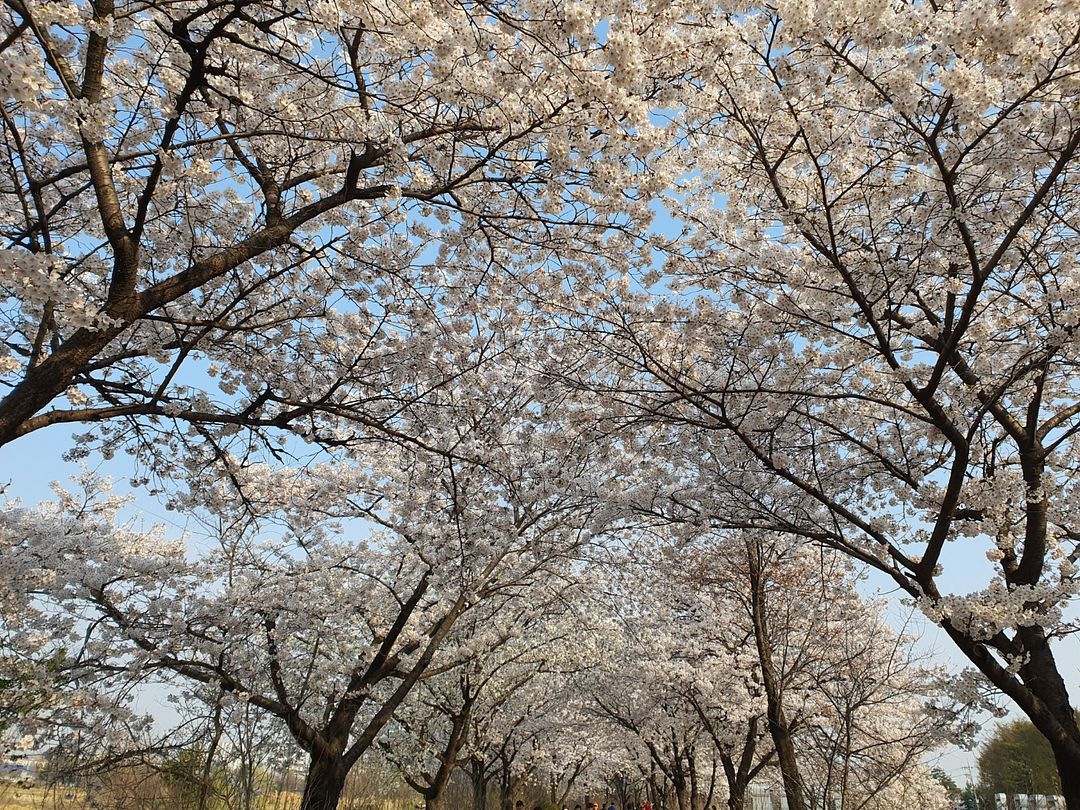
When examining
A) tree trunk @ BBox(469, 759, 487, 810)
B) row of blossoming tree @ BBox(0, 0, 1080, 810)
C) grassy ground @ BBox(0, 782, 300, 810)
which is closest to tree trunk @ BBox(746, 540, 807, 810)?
row of blossoming tree @ BBox(0, 0, 1080, 810)

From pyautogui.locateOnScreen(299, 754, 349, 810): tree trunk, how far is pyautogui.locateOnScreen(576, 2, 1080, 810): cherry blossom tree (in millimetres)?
5450

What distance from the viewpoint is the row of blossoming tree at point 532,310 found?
398 centimetres

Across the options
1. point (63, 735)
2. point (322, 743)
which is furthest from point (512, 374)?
point (63, 735)

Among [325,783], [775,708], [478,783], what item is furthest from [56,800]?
[478,783]

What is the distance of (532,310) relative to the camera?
7012mm

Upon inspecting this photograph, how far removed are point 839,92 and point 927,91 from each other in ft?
1.71

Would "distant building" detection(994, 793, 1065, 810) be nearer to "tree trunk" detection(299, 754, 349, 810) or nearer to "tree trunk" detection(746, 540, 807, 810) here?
"tree trunk" detection(746, 540, 807, 810)

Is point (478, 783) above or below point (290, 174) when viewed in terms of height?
below

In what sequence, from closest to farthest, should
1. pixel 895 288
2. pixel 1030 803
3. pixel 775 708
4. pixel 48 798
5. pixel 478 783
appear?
pixel 895 288 → pixel 48 798 → pixel 775 708 → pixel 1030 803 → pixel 478 783

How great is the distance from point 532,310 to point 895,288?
3.32 meters

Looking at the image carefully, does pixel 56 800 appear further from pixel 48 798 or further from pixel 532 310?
pixel 532 310

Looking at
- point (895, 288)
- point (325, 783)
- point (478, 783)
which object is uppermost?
point (895, 288)

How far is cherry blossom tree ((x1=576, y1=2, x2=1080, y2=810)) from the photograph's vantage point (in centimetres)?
412

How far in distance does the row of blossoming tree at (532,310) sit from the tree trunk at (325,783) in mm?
47
